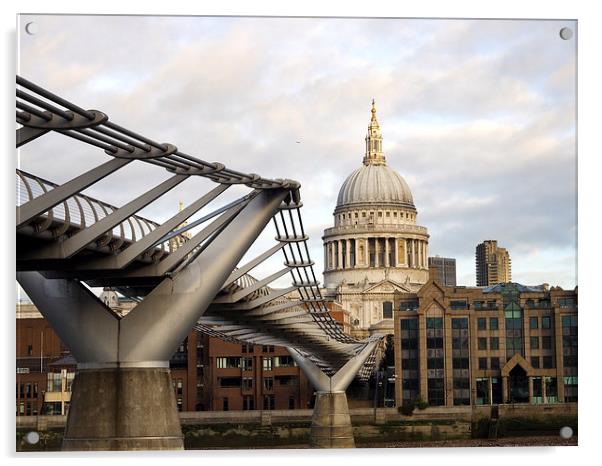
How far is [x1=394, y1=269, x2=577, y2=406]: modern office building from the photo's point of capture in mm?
26312

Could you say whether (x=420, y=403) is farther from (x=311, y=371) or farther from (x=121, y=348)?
Answer: (x=311, y=371)

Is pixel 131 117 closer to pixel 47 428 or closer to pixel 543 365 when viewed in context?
pixel 47 428

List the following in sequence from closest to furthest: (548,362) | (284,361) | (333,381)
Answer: (548,362), (284,361), (333,381)

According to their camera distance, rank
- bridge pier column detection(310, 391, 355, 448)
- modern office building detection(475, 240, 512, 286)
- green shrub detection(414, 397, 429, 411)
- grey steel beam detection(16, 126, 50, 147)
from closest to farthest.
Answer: grey steel beam detection(16, 126, 50, 147) → modern office building detection(475, 240, 512, 286) → bridge pier column detection(310, 391, 355, 448) → green shrub detection(414, 397, 429, 411)

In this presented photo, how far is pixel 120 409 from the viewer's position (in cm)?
2566

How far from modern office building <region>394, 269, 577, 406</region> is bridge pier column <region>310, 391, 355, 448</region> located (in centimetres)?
164

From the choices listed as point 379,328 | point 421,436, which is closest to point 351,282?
point 379,328

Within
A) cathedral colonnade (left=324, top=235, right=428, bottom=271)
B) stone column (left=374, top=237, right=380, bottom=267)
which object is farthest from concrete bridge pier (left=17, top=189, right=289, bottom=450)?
stone column (left=374, top=237, right=380, bottom=267)

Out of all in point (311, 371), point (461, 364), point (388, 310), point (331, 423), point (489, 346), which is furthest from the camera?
point (311, 371)

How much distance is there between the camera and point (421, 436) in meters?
26.8

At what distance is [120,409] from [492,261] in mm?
7659

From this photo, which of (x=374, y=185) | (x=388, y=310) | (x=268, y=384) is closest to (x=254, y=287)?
(x=374, y=185)

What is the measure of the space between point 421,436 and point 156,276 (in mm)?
5420

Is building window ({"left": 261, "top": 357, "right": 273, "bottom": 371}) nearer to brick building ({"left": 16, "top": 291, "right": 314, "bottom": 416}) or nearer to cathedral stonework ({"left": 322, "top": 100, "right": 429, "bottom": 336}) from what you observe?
brick building ({"left": 16, "top": 291, "right": 314, "bottom": 416})
